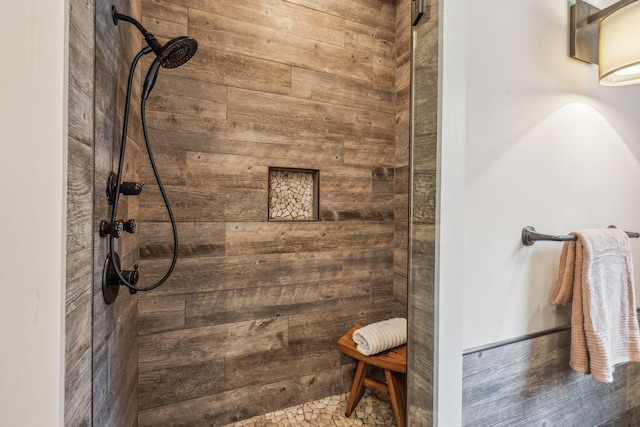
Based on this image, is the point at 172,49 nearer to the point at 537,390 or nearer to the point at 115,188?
the point at 115,188

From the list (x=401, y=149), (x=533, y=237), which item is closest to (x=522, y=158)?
(x=533, y=237)

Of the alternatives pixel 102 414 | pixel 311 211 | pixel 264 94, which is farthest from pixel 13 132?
pixel 311 211

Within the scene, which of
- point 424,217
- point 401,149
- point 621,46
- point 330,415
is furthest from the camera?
point 401,149

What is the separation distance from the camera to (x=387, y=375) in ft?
5.64

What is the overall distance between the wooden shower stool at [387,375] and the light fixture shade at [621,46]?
1475 mm

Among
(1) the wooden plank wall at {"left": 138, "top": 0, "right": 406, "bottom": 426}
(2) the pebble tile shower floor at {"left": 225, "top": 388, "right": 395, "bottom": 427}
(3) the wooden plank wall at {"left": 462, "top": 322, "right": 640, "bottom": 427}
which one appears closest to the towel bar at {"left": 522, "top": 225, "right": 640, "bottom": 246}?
(3) the wooden plank wall at {"left": 462, "top": 322, "right": 640, "bottom": 427}

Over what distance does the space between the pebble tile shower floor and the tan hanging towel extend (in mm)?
1225

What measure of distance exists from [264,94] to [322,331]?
155cm

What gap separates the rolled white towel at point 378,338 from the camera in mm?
1729

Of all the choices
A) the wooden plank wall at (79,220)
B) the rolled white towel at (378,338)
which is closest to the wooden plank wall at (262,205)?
the rolled white towel at (378,338)

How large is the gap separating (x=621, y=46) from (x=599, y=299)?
2.68ft

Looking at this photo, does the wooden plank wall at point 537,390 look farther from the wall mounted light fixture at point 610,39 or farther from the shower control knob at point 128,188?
the shower control knob at point 128,188

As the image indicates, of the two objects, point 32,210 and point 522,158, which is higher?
point 522,158

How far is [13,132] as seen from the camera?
1.41ft
